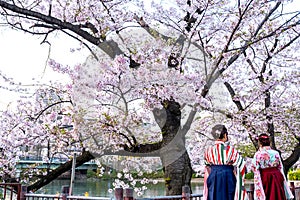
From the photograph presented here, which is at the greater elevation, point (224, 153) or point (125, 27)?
point (125, 27)

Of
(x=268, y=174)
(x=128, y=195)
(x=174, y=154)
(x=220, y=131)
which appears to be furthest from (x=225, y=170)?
(x=174, y=154)

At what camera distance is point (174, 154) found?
22.9ft

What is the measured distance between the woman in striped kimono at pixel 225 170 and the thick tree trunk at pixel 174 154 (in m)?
2.38

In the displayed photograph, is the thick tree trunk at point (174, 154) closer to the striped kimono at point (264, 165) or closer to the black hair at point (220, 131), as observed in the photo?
the striped kimono at point (264, 165)

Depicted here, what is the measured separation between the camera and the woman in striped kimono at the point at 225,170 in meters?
4.34

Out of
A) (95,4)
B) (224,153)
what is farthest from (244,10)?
(224,153)

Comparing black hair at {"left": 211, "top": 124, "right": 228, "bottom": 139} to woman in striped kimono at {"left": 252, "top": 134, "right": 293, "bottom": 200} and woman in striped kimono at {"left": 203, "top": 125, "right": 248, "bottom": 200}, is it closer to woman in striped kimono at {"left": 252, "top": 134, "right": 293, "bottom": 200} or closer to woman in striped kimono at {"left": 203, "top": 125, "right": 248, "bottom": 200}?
woman in striped kimono at {"left": 203, "top": 125, "right": 248, "bottom": 200}

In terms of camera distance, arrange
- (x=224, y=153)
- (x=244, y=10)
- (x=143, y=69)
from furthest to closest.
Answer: (x=244, y=10) < (x=143, y=69) < (x=224, y=153)

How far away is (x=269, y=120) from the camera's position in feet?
27.5

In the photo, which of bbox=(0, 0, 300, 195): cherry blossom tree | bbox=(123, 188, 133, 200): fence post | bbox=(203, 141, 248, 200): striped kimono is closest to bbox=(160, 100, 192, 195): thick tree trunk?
bbox=(0, 0, 300, 195): cherry blossom tree

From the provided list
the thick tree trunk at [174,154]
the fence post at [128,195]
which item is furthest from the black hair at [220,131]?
the thick tree trunk at [174,154]

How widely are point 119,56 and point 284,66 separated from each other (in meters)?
4.65

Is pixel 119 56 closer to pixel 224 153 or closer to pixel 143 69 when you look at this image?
pixel 143 69

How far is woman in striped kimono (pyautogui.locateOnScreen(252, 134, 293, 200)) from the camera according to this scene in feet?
17.3
